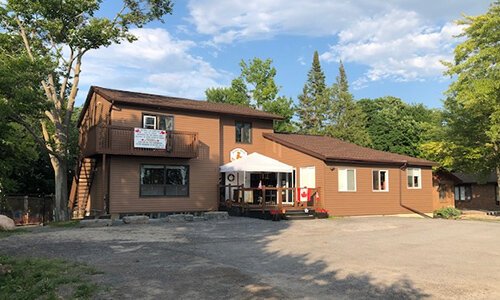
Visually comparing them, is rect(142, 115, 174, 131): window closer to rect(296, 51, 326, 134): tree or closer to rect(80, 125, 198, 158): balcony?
rect(80, 125, 198, 158): balcony

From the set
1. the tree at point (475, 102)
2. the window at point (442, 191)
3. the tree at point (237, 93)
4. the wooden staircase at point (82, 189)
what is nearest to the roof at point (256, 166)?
the wooden staircase at point (82, 189)

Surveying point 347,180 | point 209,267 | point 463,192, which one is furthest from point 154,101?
point 463,192

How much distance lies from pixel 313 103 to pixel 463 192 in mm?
24781

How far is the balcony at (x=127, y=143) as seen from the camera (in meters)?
19.4

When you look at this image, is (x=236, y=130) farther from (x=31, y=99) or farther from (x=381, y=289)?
(x=381, y=289)

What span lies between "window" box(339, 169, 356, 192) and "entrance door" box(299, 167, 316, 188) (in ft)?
4.48

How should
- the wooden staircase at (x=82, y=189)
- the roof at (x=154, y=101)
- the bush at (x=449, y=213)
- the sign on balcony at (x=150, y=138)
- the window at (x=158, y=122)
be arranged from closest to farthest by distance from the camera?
the sign on balcony at (x=150, y=138) → the roof at (x=154, y=101) → the window at (x=158, y=122) → the bush at (x=449, y=213) → the wooden staircase at (x=82, y=189)

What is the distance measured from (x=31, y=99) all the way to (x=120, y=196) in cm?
571

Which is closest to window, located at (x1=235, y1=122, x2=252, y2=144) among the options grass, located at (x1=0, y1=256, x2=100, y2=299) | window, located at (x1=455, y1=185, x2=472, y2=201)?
grass, located at (x1=0, y1=256, x2=100, y2=299)

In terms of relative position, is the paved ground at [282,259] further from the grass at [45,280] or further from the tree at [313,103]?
the tree at [313,103]

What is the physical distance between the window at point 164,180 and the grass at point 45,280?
1188 centimetres

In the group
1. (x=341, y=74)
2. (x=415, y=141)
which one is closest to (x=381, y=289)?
(x=415, y=141)

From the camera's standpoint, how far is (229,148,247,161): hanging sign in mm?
24281

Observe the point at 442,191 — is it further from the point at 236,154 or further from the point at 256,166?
the point at 256,166
